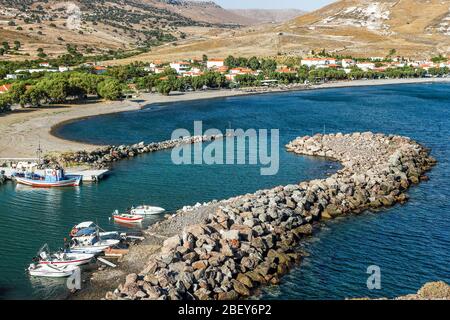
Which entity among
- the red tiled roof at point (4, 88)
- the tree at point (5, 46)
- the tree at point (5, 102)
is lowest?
the tree at point (5, 102)

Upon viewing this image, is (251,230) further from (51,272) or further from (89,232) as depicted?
(51,272)

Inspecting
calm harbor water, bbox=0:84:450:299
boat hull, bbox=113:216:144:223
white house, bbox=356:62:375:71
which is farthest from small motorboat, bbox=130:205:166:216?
white house, bbox=356:62:375:71

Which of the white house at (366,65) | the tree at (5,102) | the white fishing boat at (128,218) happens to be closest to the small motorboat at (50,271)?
the white fishing boat at (128,218)

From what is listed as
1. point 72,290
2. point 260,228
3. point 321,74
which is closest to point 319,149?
point 260,228

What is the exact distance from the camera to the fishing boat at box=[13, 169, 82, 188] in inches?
1708

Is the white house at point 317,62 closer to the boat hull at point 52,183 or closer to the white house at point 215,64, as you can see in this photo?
the white house at point 215,64

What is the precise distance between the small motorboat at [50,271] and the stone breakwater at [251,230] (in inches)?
163

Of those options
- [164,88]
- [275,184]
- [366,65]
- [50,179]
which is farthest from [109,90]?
[366,65]

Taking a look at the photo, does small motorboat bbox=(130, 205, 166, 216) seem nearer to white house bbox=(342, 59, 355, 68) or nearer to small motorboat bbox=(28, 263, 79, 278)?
small motorboat bbox=(28, 263, 79, 278)

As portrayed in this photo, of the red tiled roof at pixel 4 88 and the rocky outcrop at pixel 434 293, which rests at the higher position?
the red tiled roof at pixel 4 88

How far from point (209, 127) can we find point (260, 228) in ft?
143

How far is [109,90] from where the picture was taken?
90.0 meters

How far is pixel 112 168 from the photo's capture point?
162 feet

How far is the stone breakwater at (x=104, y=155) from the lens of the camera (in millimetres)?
49531
